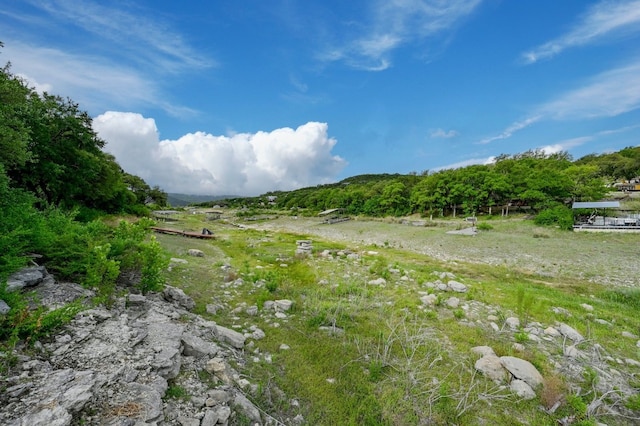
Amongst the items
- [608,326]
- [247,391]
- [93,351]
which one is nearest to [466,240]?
[608,326]

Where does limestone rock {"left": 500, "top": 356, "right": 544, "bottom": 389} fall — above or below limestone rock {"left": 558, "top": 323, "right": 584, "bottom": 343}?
above

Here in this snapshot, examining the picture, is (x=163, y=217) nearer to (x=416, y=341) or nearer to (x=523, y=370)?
(x=416, y=341)

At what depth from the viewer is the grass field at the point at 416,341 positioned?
500 centimetres

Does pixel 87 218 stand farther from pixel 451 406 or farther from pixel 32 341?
pixel 451 406

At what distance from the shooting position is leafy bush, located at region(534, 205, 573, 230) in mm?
31078

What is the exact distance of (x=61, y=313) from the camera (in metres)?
4.59

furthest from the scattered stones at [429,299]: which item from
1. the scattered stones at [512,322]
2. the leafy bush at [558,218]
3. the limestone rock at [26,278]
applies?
the leafy bush at [558,218]

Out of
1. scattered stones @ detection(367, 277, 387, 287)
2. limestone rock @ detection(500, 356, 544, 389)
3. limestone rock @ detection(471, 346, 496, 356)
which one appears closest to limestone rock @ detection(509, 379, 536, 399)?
limestone rock @ detection(500, 356, 544, 389)

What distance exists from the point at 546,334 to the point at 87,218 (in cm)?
3006

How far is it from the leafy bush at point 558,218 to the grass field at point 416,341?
18669mm

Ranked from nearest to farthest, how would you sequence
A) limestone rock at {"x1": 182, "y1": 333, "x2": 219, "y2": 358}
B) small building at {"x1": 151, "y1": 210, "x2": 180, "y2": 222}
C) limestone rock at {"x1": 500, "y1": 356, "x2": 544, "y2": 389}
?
limestone rock at {"x1": 182, "y1": 333, "x2": 219, "y2": 358}, limestone rock at {"x1": 500, "y1": 356, "x2": 544, "y2": 389}, small building at {"x1": 151, "y1": 210, "x2": 180, "y2": 222}

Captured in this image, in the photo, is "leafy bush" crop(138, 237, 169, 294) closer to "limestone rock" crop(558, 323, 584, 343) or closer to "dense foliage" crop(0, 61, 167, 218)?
"dense foliage" crop(0, 61, 167, 218)

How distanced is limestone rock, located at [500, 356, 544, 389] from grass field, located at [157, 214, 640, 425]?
0.63 ft

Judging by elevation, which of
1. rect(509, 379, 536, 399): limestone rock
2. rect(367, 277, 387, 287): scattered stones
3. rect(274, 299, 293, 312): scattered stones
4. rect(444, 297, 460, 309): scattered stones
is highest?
rect(274, 299, 293, 312): scattered stones
